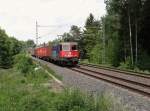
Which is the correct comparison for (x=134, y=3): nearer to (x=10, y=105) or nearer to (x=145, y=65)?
(x=145, y=65)

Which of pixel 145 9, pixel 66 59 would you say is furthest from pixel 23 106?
pixel 145 9

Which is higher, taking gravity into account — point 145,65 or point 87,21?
point 87,21

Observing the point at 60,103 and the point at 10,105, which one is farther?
the point at 10,105

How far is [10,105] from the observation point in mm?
13602

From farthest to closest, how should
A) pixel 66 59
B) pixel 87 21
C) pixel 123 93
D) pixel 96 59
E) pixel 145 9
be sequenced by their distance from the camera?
pixel 87 21 < pixel 96 59 < pixel 145 9 < pixel 66 59 < pixel 123 93

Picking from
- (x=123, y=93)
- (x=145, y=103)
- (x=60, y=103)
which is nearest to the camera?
(x=60, y=103)

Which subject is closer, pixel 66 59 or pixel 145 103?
pixel 145 103

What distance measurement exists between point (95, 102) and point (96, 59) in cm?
5068

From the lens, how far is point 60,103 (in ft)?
38.8

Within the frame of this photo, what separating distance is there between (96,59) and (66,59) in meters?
16.6

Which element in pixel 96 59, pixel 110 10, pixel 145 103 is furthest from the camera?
pixel 96 59

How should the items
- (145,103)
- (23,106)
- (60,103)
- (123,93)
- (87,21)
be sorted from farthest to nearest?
(87,21) < (123,93) < (145,103) < (23,106) < (60,103)

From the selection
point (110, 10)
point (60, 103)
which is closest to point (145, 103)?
point (60, 103)

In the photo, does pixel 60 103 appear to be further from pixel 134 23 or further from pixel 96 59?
pixel 96 59
